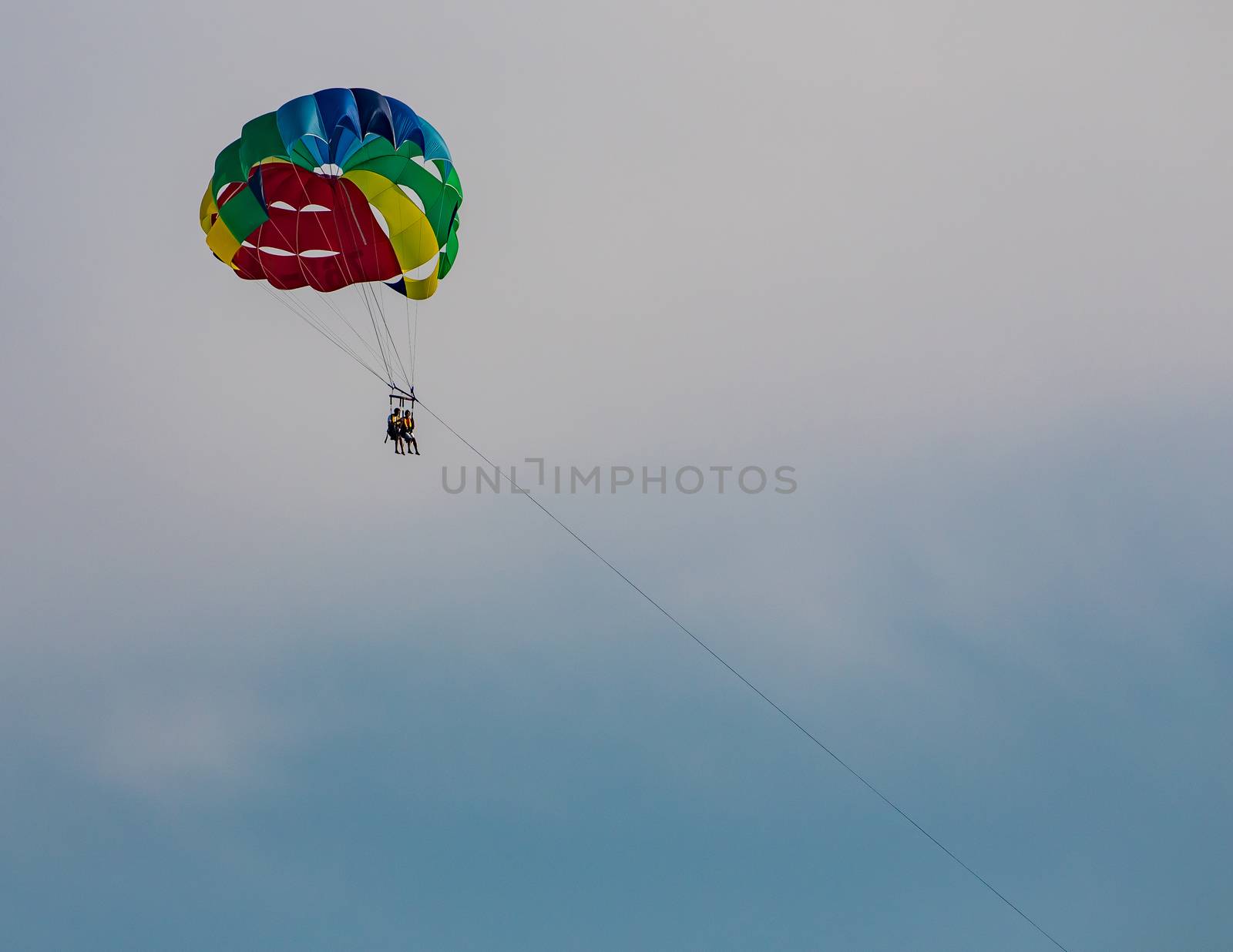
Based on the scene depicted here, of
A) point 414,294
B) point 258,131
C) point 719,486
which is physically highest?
point 258,131

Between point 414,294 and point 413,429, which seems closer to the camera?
point 413,429

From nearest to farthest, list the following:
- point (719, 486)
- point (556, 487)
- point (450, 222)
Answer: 1. point (450, 222)
2. point (556, 487)
3. point (719, 486)

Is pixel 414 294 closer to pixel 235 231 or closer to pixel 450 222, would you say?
pixel 450 222

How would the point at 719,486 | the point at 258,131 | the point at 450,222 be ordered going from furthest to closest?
the point at 719,486, the point at 450,222, the point at 258,131

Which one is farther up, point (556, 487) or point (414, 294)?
point (414, 294)

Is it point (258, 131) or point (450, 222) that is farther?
point (450, 222)

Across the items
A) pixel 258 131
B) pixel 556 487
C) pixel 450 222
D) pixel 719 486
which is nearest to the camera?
pixel 258 131

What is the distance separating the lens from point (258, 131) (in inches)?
1191

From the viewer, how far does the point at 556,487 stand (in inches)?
1558

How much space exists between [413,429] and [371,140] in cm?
600

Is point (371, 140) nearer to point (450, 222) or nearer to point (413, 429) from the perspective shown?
point (450, 222)

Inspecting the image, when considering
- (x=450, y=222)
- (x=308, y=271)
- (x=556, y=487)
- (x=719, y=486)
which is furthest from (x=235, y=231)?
(x=719, y=486)

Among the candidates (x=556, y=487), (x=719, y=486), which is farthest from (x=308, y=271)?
(x=719, y=486)

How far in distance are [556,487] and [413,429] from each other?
8.72 meters
